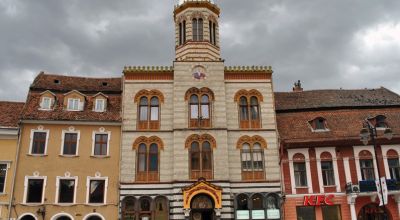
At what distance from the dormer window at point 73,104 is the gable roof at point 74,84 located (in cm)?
125

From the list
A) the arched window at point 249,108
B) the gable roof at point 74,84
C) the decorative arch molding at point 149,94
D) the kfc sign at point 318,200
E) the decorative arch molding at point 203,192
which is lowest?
the kfc sign at point 318,200

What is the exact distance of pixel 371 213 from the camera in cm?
3212

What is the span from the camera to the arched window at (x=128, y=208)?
31.0 metres

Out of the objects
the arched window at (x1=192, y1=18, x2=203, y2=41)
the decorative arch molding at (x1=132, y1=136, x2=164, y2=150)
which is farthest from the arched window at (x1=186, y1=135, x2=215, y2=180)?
the arched window at (x1=192, y1=18, x2=203, y2=41)

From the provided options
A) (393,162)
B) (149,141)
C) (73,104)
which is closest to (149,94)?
(149,141)

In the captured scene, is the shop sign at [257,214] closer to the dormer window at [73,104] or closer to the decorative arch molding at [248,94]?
the decorative arch molding at [248,94]

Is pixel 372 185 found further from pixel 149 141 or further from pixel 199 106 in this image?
pixel 149 141

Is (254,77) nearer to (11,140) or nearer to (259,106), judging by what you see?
(259,106)

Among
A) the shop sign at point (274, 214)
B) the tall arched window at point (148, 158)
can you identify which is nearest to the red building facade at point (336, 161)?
the shop sign at point (274, 214)

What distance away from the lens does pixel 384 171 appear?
108 feet

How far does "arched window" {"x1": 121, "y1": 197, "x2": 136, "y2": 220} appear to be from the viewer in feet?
102

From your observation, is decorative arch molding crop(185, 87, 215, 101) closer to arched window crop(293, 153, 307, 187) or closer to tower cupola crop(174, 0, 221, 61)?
tower cupola crop(174, 0, 221, 61)

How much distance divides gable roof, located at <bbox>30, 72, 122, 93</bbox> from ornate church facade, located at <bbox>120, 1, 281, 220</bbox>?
257 cm

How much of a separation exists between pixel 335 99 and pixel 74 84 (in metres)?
23.3
